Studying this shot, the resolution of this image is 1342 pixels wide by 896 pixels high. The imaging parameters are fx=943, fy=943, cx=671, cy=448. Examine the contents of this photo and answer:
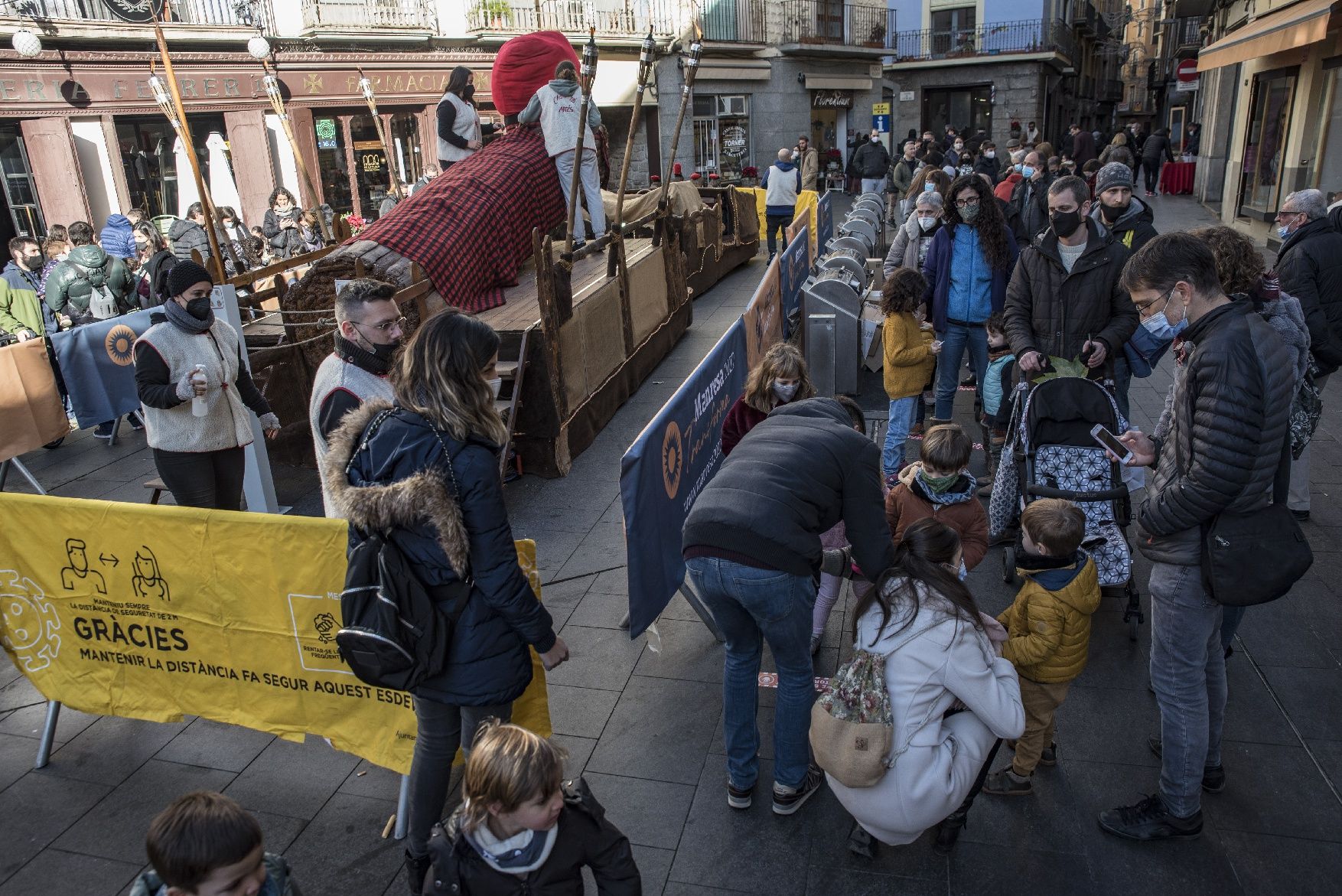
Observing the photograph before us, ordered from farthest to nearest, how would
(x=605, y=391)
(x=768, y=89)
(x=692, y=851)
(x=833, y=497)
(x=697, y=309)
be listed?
(x=768, y=89), (x=697, y=309), (x=605, y=391), (x=692, y=851), (x=833, y=497)

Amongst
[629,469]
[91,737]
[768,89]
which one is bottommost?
[91,737]

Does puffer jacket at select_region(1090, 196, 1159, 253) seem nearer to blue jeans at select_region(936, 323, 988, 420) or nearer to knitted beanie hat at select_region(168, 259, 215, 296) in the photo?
blue jeans at select_region(936, 323, 988, 420)

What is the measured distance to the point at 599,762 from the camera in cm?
383

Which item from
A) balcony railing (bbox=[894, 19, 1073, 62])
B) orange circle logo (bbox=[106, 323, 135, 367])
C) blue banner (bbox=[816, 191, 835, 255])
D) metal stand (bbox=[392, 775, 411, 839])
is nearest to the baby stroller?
metal stand (bbox=[392, 775, 411, 839])

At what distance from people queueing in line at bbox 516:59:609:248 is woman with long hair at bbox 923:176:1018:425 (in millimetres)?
3671

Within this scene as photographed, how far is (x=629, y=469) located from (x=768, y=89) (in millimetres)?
29006

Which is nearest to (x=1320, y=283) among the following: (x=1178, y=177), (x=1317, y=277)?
(x=1317, y=277)

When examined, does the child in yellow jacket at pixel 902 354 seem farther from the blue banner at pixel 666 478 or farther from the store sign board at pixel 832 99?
the store sign board at pixel 832 99

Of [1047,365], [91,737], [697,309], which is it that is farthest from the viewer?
[697,309]

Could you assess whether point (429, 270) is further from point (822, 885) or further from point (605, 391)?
point (822, 885)

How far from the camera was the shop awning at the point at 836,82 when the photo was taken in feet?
103

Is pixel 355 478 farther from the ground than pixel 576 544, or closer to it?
farther from the ground

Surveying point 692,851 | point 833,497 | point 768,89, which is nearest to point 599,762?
point 692,851

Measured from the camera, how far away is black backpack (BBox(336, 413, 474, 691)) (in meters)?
2.70
